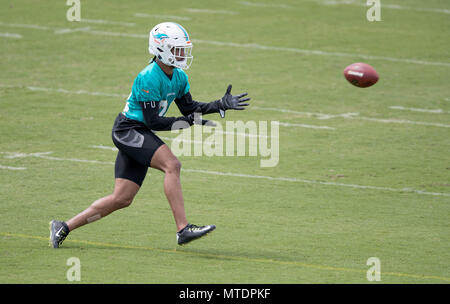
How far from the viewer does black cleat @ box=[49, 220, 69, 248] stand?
25.7ft

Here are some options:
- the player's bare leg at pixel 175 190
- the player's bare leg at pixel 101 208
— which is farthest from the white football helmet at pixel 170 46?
the player's bare leg at pixel 101 208

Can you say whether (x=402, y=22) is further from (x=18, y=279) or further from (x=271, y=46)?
(x=18, y=279)

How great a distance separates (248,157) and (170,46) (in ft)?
14.6

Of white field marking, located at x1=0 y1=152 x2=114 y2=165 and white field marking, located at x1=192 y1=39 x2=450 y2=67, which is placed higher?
white field marking, located at x1=192 y1=39 x2=450 y2=67

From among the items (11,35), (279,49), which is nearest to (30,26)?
(11,35)

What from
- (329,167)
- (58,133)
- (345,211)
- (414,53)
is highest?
(414,53)

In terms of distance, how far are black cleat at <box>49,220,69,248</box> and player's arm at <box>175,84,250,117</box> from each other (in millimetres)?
1753

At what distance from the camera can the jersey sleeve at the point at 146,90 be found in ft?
25.1

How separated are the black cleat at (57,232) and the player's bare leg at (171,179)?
44.6 inches

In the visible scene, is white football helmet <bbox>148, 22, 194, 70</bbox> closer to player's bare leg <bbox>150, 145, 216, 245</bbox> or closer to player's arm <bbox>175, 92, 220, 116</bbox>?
player's arm <bbox>175, 92, 220, 116</bbox>

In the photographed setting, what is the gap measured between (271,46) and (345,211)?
395 inches

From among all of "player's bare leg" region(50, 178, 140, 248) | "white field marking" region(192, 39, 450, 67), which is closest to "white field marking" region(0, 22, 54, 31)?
"white field marking" region(192, 39, 450, 67)

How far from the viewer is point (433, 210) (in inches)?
380

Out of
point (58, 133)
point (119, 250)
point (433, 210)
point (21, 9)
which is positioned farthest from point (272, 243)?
point (21, 9)
